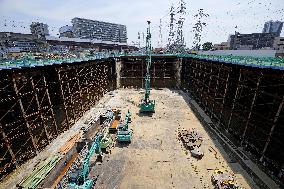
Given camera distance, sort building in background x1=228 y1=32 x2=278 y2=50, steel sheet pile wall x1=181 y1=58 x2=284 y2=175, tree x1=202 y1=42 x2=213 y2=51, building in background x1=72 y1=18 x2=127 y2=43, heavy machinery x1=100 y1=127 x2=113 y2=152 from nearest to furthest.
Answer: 1. steel sheet pile wall x1=181 y1=58 x2=284 y2=175
2. heavy machinery x1=100 y1=127 x2=113 y2=152
3. tree x1=202 y1=42 x2=213 y2=51
4. building in background x1=228 y1=32 x2=278 y2=50
5. building in background x1=72 y1=18 x2=127 y2=43

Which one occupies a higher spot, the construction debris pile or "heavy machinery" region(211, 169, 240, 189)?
"heavy machinery" region(211, 169, 240, 189)

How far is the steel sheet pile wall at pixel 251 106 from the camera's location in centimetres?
1545

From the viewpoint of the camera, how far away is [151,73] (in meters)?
44.5

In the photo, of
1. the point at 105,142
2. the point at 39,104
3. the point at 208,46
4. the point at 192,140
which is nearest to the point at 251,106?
the point at 192,140

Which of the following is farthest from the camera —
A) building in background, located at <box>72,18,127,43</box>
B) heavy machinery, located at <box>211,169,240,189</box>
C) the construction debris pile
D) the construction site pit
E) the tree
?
building in background, located at <box>72,18,127,43</box>

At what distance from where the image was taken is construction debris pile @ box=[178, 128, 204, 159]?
60.7 ft

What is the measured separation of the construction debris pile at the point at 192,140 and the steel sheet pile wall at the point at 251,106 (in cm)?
383

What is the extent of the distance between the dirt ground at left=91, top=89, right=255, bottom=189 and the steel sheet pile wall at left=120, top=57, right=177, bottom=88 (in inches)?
737

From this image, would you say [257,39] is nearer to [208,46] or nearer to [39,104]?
[208,46]

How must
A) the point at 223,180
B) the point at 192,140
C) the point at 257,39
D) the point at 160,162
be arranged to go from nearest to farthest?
the point at 223,180 < the point at 160,162 < the point at 192,140 < the point at 257,39

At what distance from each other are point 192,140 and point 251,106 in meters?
6.68

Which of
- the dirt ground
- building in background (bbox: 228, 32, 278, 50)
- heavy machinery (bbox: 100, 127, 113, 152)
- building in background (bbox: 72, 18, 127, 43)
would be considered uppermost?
building in background (bbox: 72, 18, 127, 43)

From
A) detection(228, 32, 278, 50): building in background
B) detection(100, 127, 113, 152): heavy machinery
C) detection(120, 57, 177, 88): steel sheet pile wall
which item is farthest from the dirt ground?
detection(228, 32, 278, 50): building in background

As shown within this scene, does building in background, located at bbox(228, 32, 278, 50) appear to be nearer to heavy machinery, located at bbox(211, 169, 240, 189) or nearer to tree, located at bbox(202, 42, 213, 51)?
tree, located at bbox(202, 42, 213, 51)
